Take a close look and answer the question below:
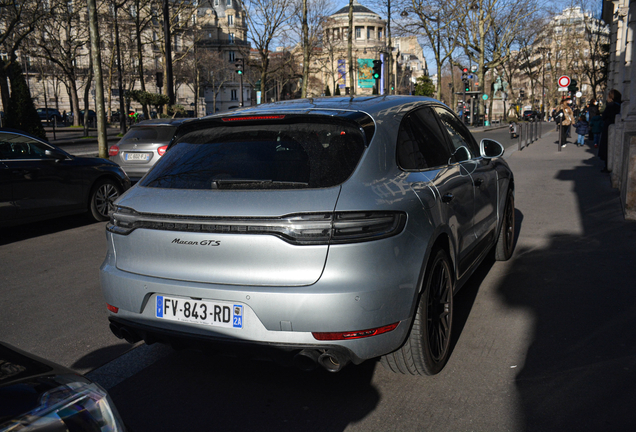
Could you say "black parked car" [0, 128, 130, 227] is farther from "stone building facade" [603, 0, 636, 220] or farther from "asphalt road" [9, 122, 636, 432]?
"stone building facade" [603, 0, 636, 220]

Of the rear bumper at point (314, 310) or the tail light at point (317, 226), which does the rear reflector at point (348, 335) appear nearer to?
the rear bumper at point (314, 310)

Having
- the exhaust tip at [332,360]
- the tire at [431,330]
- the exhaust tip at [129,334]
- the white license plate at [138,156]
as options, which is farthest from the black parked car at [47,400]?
the white license plate at [138,156]

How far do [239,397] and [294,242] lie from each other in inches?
41.4

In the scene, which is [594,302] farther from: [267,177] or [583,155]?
[583,155]

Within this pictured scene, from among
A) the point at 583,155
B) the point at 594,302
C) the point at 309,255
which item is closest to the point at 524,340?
the point at 594,302

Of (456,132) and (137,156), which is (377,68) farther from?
(456,132)

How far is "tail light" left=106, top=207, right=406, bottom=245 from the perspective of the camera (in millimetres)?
2910

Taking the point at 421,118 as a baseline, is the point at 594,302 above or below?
below

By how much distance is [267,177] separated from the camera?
318cm

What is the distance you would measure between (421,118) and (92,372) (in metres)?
2.64

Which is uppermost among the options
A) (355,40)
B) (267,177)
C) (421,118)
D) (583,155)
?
(355,40)

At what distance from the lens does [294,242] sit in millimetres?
2914

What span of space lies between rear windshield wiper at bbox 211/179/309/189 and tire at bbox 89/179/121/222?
699 centimetres

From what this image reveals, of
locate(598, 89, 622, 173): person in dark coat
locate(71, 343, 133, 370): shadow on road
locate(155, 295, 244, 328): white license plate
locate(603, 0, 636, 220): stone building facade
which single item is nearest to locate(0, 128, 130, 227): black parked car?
locate(71, 343, 133, 370): shadow on road
